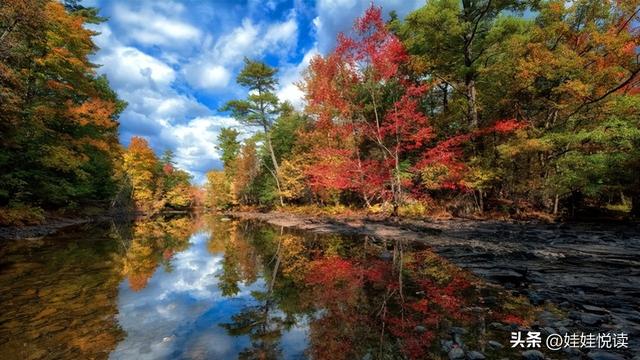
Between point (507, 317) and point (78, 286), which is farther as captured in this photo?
point (78, 286)

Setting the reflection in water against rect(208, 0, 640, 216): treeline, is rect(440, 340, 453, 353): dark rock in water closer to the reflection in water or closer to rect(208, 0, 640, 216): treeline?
the reflection in water

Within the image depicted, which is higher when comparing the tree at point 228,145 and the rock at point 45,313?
the tree at point 228,145

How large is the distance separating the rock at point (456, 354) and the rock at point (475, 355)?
3.1 inches

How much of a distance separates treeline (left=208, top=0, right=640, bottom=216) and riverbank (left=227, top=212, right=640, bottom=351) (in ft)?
A: 11.7

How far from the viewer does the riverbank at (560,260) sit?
16.3 ft

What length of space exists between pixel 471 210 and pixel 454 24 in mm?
11489

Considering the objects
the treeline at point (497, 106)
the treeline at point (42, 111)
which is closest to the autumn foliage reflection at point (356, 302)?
the treeline at point (497, 106)

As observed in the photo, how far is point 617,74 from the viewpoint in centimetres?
1498

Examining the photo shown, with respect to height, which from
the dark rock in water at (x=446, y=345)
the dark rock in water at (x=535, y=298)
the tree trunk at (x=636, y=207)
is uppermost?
the tree trunk at (x=636, y=207)

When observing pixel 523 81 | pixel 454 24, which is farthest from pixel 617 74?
pixel 454 24

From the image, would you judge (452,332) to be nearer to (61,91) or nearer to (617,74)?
(617,74)

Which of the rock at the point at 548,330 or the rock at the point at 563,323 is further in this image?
the rock at the point at 563,323

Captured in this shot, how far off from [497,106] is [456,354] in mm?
20163

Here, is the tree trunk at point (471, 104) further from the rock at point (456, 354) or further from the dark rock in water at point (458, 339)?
the rock at point (456, 354)
